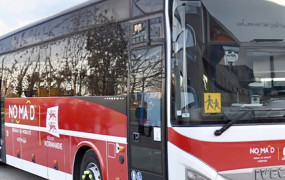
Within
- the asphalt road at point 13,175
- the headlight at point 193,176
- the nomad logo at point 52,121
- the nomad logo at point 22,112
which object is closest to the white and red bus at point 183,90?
the headlight at point 193,176

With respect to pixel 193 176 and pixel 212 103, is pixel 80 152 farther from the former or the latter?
pixel 212 103

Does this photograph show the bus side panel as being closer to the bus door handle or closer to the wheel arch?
the wheel arch

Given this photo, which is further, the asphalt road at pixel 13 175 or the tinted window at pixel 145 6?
the asphalt road at pixel 13 175

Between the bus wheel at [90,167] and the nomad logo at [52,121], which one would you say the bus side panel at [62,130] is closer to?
the nomad logo at [52,121]

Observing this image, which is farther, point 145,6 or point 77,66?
point 77,66

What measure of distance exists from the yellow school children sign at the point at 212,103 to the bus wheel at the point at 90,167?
8.18 ft

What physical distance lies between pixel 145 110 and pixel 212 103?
3.21ft

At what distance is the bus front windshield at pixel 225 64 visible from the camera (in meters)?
4.79

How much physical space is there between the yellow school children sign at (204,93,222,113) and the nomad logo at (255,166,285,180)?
2.67 feet

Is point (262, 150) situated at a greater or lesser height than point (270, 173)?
greater

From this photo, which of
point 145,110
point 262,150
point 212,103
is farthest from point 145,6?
point 262,150

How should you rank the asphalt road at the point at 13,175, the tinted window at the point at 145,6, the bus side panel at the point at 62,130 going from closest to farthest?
the tinted window at the point at 145,6 < the bus side panel at the point at 62,130 < the asphalt road at the point at 13,175

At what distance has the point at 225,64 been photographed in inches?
193

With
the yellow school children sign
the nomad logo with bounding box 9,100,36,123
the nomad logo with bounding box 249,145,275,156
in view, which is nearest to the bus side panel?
the nomad logo with bounding box 9,100,36,123
